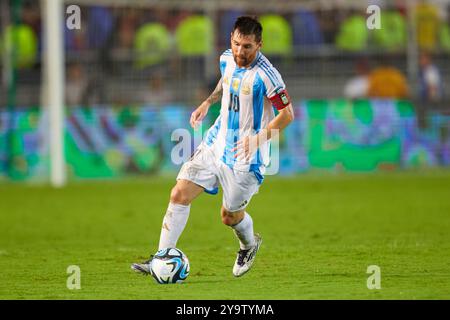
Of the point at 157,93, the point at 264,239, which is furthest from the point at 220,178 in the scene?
the point at 157,93

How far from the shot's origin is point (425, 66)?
75.1 ft

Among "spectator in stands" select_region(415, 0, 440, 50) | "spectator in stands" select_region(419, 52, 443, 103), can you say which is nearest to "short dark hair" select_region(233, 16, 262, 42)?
"spectator in stands" select_region(419, 52, 443, 103)

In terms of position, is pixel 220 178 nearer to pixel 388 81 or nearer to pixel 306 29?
pixel 306 29

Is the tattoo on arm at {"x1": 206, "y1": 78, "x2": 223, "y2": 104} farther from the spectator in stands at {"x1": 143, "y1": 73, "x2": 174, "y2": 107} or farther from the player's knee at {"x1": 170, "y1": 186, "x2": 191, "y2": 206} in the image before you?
the spectator in stands at {"x1": 143, "y1": 73, "x2": 174, "y2": 107}

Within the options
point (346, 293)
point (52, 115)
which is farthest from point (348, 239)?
point (52, 115)

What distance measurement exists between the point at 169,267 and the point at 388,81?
15.3 m

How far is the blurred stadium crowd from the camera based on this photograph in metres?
22.7

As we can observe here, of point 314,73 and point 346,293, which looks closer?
point 346,293

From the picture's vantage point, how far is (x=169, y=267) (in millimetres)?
8773

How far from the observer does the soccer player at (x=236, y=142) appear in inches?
348

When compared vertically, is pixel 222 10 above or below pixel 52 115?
above

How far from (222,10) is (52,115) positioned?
5.55 meters

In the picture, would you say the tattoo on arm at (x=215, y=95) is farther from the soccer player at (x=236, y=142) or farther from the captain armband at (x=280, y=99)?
the captain armband at (x=280, y=99)
